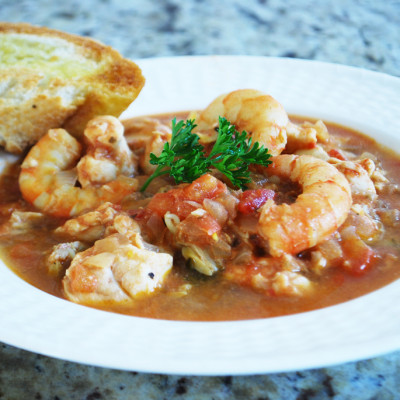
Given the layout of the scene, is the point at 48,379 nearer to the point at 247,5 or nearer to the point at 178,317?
the point at 178,317

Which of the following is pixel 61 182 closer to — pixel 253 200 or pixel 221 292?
pixel 253 200

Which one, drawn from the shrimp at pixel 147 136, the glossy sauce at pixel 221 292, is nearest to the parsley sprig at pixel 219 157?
the shrimp at pixel 147 136

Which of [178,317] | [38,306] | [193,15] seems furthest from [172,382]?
[193,15]

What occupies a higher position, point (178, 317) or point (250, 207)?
point (250, 207)

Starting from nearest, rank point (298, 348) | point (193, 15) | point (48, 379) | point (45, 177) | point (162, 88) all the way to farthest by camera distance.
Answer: point (298, 348)
point (48, 379)
point (45, 177)
point (162, 88)
point (193, 15)

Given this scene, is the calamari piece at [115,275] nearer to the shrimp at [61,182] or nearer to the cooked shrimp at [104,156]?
the shrimp at [61,182]
